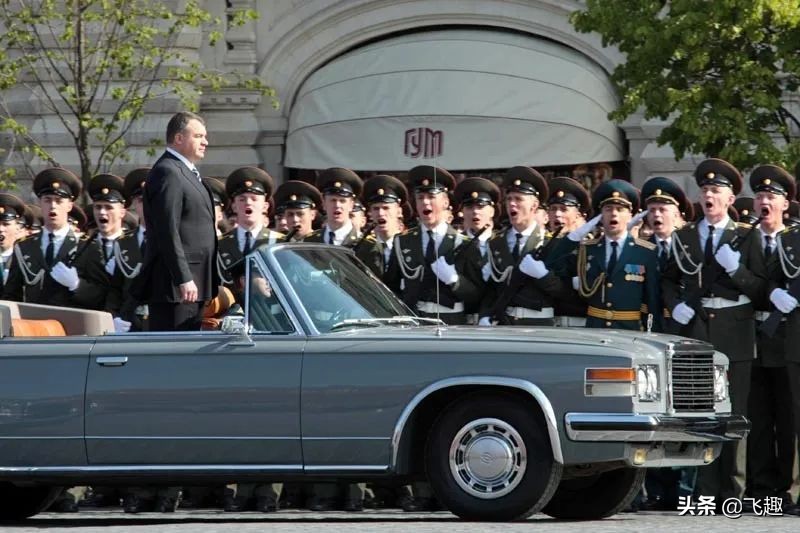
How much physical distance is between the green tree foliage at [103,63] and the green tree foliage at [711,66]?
5086mm

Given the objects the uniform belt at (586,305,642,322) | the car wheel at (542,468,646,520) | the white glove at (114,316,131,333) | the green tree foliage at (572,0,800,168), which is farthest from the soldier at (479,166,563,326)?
the green tree foliage at (572,0,800,168)

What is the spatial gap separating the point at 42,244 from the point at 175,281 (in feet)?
13.4

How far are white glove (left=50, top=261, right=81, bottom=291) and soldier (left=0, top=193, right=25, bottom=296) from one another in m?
0.84

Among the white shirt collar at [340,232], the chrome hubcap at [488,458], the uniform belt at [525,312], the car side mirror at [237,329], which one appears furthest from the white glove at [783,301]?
the car side mirror at [237,329]

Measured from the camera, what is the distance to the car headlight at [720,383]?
35.3 feet

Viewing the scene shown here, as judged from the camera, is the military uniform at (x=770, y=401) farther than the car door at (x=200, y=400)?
Yes

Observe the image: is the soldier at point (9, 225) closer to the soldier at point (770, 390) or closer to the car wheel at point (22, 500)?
the car wheel at point (22, 500)

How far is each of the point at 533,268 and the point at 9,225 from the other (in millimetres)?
4606

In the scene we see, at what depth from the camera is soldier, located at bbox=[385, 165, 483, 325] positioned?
14305mm

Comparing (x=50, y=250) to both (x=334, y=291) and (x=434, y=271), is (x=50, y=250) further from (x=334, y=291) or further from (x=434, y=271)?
(x=334, y=291)

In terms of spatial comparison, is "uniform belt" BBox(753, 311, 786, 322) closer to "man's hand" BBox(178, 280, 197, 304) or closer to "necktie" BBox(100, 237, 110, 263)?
"man's hand" BBox(178, 280, 197, 304)

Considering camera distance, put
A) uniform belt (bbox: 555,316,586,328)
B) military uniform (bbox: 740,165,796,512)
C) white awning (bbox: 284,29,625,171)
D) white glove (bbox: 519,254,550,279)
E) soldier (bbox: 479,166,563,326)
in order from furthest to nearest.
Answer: white awning (bbox: 284,29,625,171) < uniform belt (bbox: 555,316,586,328) < soldier (bbox: 479,166,563,326) < white glove (bbox: 519,254,550,279) < military uniform (bbox: 740,165,796,512)

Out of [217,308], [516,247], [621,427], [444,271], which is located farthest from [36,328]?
[516,247]

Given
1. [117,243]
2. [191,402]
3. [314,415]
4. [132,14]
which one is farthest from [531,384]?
[132,14]
